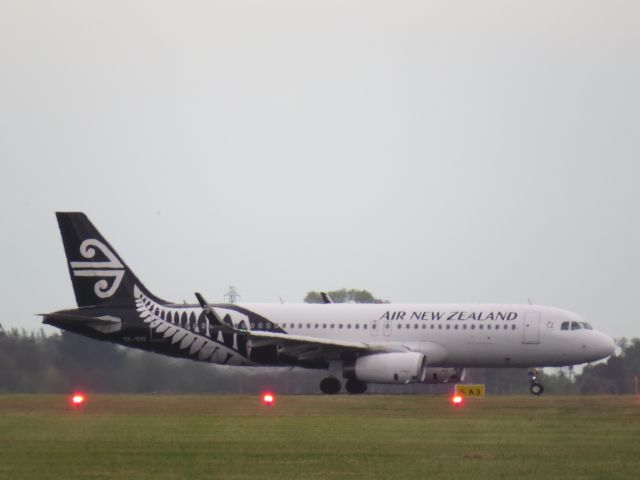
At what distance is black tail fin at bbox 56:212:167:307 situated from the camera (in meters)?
57.5

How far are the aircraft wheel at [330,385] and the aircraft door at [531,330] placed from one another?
290 inches

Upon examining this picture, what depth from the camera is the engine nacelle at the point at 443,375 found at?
56344mm

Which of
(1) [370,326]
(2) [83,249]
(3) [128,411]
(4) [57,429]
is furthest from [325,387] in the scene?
(4) [57,429]

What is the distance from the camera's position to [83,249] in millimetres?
58125

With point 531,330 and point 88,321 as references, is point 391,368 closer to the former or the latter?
point 531,330

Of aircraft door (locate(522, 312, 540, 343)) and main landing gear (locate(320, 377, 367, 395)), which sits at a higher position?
aircraft door (locate(522, 312, 540, 343))

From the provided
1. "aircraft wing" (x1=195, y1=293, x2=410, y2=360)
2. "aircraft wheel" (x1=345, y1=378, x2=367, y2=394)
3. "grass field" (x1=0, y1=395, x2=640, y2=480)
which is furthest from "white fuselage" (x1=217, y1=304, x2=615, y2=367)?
"grass field" (x1=0, y1=395, x2=640, y2=480)

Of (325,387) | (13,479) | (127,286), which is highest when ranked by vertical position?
(127,286)

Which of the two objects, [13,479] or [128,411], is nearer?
[13,479]

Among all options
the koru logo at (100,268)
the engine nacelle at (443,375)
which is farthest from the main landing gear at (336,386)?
the koru logo at (100,268)

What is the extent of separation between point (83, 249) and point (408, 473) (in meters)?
38.0

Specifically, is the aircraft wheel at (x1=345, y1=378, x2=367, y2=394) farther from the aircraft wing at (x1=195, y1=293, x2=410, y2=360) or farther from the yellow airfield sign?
the yellow airfield sign

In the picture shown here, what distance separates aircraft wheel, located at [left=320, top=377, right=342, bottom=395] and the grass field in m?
11.1

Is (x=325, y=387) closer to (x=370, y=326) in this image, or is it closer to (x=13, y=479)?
(x=370, y=326)
